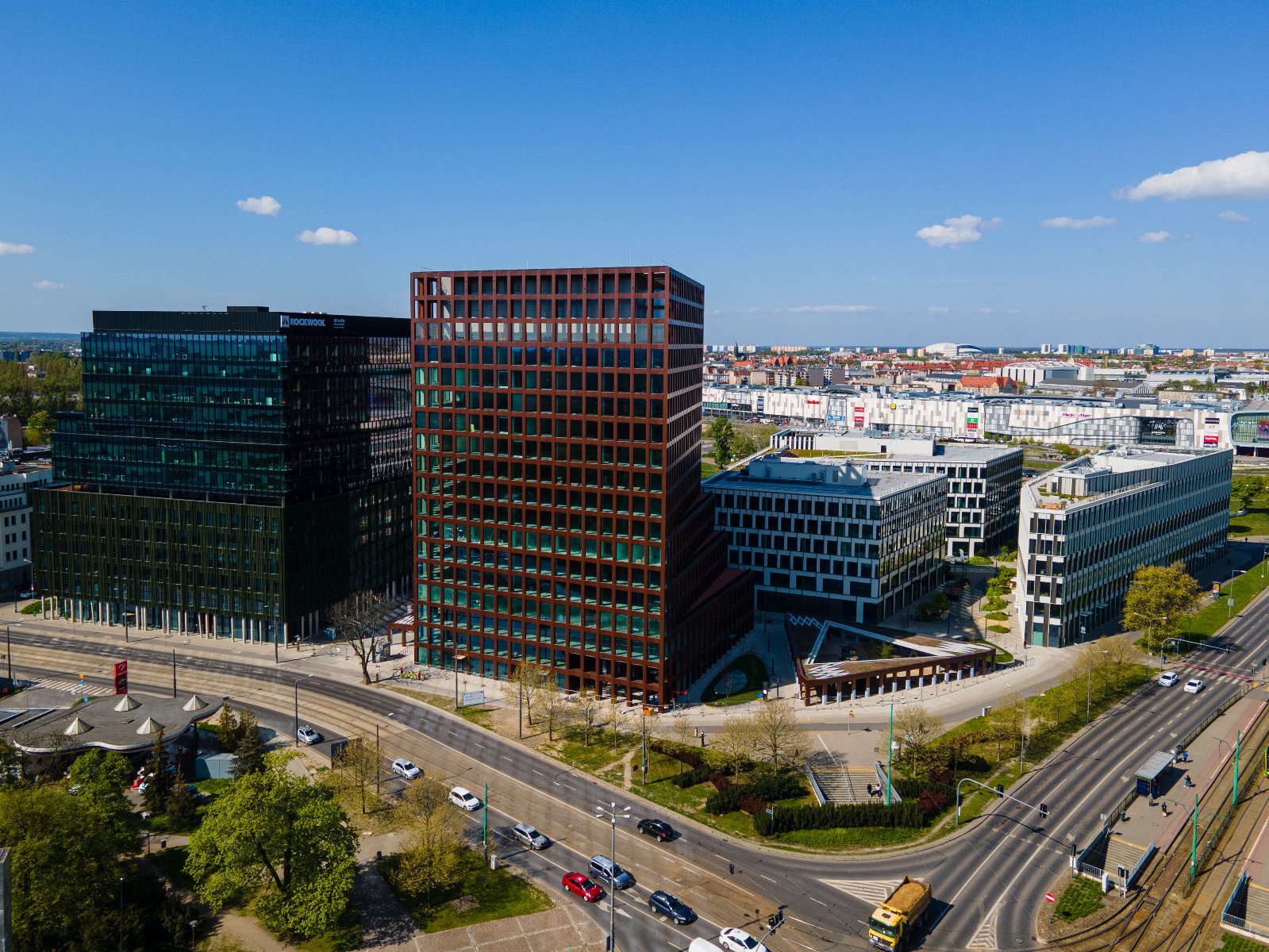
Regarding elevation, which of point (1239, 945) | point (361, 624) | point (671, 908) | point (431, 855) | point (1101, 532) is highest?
point (1101, 532)

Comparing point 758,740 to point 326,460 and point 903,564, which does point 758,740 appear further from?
point 326,460

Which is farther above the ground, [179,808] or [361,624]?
[361,624]

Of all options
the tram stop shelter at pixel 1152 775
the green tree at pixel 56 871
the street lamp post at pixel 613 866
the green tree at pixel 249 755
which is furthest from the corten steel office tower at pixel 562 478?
the green tree at pixel 56 871

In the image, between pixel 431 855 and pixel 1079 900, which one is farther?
pixel 1079 900

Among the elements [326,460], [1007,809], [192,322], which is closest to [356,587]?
[326,460]

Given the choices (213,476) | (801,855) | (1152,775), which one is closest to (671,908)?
(801,855)

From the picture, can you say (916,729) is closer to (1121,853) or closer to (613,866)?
(1121,853)

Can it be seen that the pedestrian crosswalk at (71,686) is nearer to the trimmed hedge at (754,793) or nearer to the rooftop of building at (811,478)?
the trimmed hedge at (754,793)

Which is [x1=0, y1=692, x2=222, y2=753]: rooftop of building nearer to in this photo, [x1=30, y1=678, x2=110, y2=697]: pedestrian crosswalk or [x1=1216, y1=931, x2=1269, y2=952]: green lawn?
[x1=30, y1=678, x2=110, y2=697]: pedestrian crosswalk
